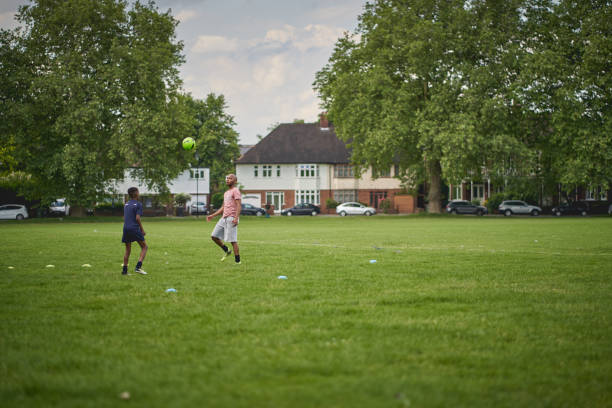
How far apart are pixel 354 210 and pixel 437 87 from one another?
2284 centimetres

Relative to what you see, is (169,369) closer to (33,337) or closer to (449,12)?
(33,337)

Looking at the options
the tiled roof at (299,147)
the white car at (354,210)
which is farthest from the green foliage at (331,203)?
the tiled roof at (299,147)

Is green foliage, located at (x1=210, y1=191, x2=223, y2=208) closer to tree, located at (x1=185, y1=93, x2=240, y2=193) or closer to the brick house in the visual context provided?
the brick house

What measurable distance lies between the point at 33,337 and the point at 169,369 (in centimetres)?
202

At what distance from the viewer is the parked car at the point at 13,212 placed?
2148 inches

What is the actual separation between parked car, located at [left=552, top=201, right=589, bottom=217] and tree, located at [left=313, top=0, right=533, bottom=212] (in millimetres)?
17087

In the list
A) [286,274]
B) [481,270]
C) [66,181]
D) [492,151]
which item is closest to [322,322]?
[286,274]

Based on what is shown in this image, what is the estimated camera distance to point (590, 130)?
4119cm


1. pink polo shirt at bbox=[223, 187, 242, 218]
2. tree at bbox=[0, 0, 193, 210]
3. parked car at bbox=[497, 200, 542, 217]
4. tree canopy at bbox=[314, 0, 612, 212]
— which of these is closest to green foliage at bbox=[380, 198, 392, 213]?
parked car at bbox=[497, 200, 542, 217]

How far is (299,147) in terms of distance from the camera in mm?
72125

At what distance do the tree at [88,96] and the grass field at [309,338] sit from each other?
31.4 m

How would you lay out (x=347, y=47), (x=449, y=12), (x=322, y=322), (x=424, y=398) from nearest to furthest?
(x=424, y=398)
(x=322, y=322)
(x=449, y=12)
(x=347, y=47)

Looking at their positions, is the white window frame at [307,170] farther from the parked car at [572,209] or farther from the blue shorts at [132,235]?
the blue shorts at [132,235]

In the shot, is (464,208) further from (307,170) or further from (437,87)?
(307,170)
